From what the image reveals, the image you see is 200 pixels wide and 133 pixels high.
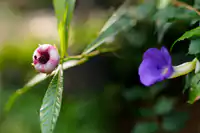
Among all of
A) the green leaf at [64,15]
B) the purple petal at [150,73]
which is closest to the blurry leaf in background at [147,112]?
the green leaf at [64,15]

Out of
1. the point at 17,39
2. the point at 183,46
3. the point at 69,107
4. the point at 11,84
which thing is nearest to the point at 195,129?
the point at 183,46

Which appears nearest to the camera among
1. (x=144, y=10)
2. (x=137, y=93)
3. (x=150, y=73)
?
(x=150, y=73)

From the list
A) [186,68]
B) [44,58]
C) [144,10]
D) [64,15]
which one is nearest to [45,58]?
[44,58]

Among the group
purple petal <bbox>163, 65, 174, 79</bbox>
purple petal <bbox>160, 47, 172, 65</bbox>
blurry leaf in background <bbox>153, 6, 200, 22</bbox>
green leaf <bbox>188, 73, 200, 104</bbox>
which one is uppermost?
purple petal <bbox>160, 47, 172, 65</bbox>

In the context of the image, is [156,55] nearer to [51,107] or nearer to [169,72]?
[169,72]

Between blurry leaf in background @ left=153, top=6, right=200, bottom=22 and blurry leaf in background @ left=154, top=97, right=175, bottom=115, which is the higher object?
blurry leaf in background @ left=153, top=6, right=200, bottom=22

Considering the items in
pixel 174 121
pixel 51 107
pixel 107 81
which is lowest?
pixel 107 81

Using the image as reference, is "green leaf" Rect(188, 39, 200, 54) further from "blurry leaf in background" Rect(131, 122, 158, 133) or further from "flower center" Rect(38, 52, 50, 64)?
"blurry leaf in background" Rect(131, 122, 158, 133)

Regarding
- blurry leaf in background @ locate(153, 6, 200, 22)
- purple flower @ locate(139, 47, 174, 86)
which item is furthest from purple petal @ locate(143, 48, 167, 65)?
blurry leaf in background @ locate(153, 6, 200, 22)
